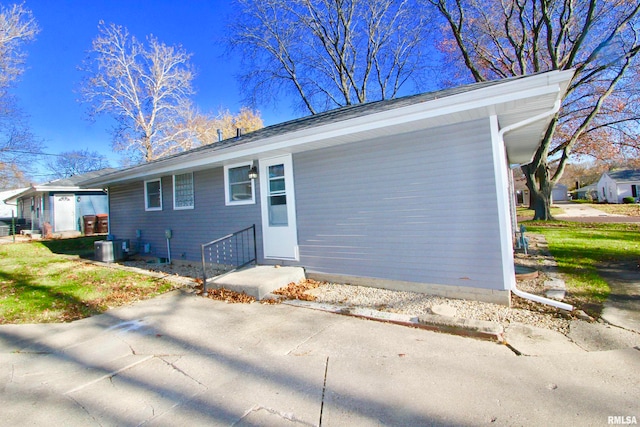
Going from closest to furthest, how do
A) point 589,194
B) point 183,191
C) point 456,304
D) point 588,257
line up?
point 456,304 → point 588,257 → point 183,191 → point 589,194

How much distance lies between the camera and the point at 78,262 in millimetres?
8773

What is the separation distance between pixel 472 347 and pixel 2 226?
26.7 meters

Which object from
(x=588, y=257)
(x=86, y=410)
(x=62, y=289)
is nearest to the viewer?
(x=86, y=410)

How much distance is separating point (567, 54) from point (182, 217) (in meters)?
19.0

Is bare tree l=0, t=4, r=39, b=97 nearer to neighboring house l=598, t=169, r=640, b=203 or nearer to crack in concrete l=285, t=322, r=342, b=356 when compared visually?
crack in concrete l=285, t=322, r=342, b=356

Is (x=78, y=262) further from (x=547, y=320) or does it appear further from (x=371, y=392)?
(x=547, y=320)

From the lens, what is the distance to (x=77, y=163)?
135 feet

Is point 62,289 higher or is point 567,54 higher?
point 567,54

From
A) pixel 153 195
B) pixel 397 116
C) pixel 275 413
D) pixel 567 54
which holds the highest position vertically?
pixel 567 54

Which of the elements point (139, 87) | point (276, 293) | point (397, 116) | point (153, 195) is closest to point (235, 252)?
point (276, 293)

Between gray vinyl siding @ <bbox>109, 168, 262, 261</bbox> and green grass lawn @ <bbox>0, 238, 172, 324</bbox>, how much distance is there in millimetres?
1506

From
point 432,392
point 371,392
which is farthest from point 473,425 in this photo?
point 371,392

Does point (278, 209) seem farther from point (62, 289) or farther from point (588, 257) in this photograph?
point (588, 257)

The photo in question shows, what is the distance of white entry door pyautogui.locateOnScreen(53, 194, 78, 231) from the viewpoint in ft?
58.9
